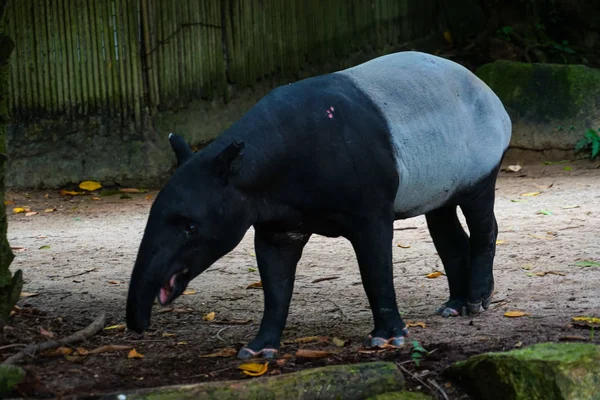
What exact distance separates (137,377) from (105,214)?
549 centimetres

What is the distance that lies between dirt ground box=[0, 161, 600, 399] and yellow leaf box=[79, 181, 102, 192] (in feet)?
3.44

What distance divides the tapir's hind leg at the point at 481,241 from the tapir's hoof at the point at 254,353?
1459 mm

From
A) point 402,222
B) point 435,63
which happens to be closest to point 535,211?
point 402,222

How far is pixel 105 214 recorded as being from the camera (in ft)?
30.9

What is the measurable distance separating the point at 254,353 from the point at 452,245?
1649mm

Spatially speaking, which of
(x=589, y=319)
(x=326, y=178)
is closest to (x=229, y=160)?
(x=326, y=178)

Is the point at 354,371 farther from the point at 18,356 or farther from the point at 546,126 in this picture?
the point at 546,126

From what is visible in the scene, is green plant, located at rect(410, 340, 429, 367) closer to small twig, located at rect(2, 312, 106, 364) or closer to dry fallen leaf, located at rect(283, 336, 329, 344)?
dry fallen leaf, located at rect(283, 336, 329, 344)

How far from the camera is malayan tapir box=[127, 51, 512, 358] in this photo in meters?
4.14

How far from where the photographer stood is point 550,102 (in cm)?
1095

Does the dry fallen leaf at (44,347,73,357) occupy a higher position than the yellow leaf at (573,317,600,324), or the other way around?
the dry fallen leaf at (44,347,73,357)

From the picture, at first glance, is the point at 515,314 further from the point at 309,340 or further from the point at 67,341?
the point at 67,341

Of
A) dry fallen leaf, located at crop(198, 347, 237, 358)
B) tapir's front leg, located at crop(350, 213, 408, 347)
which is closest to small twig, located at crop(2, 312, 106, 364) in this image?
dry fallen leaf, located at crop(198, 347, 237, 358)

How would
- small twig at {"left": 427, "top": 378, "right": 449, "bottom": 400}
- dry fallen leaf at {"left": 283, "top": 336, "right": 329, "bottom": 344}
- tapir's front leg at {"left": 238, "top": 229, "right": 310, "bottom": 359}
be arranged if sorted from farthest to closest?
dry fallen leaf at {"left": 283, "top": 336, "right": 329, "bottom": 344}, tapir's front leg at {"left": 238, "top": 229, "right": 310, "bottom": 359}, small twig at {"left": 427, "top": 378, "right": 449, "bottom": 400}
